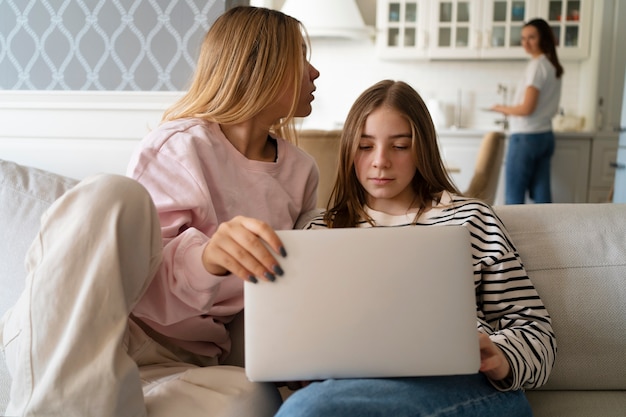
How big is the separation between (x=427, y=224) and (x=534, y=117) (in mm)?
2968

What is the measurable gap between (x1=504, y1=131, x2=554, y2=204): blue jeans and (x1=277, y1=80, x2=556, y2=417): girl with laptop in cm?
289

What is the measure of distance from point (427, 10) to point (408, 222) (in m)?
3.86

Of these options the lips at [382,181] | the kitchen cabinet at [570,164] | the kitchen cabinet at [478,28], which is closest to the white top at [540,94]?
the kitchen cabinet at [570,164]

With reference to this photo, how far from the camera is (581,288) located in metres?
1.30

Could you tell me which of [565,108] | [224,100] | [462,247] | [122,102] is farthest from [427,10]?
[462,247]

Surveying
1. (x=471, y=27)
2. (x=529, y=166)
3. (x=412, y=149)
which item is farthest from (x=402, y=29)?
(x=412, y=149)

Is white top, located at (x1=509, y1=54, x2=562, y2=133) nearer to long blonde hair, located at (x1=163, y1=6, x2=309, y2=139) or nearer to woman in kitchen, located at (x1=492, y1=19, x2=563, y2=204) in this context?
woman in kitchen, located at (x1=492, y1=19, x2=563, y2=204)

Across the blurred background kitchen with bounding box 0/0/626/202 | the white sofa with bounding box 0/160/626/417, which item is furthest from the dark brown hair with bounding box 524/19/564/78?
the white sofa with bounding box 0/160/626/417

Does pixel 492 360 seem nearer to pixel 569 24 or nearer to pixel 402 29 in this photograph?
pixel 402 29

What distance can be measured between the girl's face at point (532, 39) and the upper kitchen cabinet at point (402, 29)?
44.1 inches

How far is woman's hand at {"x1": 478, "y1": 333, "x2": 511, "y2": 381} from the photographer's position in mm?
1002

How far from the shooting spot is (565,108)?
5047mm

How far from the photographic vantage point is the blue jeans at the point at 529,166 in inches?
158

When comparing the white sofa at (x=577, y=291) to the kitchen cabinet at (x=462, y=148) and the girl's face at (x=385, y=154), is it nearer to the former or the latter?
the girl's face at (x=385, y=154)
